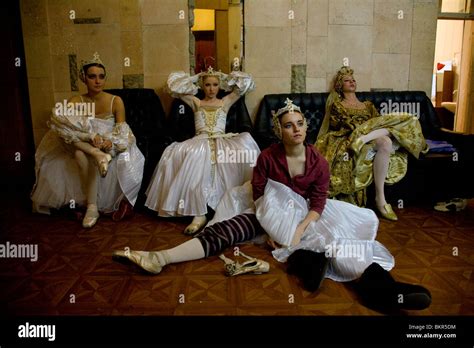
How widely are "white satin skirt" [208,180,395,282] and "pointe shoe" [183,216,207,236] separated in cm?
49

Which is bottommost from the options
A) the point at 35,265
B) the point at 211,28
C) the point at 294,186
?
the point at 35,265

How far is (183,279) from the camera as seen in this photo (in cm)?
222

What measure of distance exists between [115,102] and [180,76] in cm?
71

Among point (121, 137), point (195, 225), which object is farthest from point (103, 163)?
point (195, 225)

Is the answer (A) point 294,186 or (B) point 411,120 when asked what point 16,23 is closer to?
(A) point 294,186

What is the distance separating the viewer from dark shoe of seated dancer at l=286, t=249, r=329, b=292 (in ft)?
6.72

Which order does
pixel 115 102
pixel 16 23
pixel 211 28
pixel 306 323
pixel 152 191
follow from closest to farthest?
pixel 306 323
pixel 152 191
pixel 115 102
pixel 16 23
pixel 211 28

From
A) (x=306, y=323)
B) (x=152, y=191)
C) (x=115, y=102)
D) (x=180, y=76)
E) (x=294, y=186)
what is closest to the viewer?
(x=306, y=323)

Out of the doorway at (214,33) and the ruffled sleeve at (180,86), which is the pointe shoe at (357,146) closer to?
the ruffled sleeve at (180,86)

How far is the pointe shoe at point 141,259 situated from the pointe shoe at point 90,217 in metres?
1.06

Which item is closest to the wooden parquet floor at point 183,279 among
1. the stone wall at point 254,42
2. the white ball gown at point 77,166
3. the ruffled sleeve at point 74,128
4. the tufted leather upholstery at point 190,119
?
the white ball gown at point 77,166

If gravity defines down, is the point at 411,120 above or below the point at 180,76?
below

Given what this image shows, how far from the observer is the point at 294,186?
2559mm

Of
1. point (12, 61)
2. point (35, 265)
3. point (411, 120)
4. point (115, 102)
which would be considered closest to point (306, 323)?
Answer: point (35, 265)
